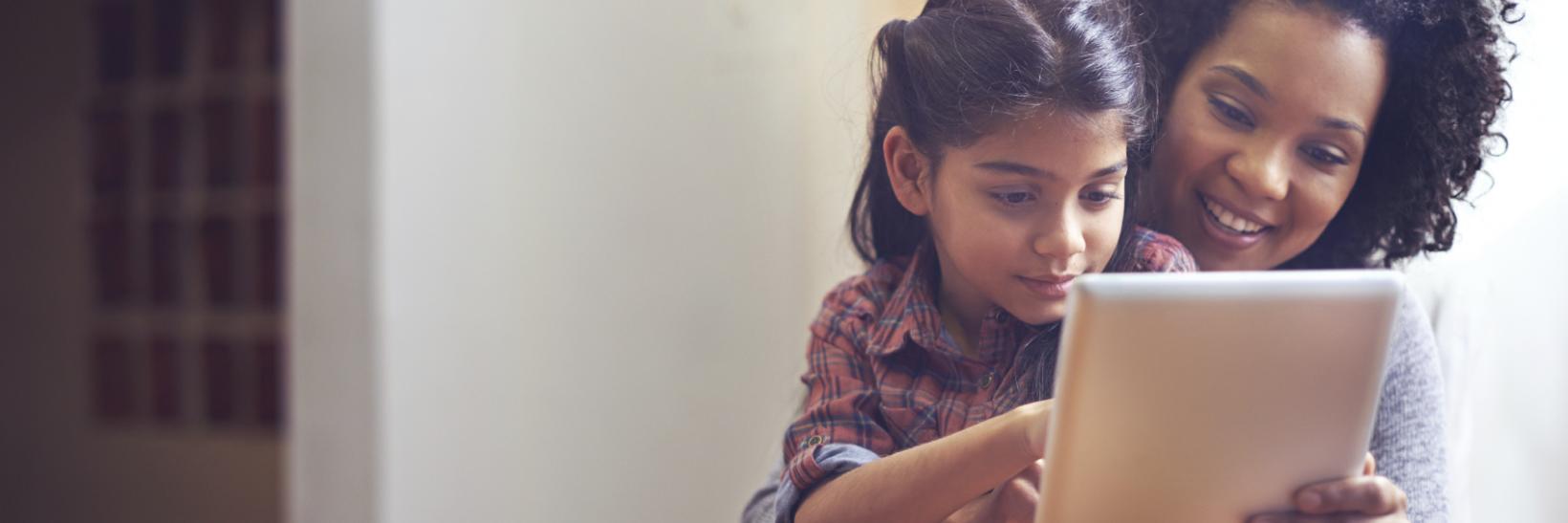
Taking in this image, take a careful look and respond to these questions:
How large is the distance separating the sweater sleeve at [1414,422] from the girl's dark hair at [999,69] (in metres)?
0.33

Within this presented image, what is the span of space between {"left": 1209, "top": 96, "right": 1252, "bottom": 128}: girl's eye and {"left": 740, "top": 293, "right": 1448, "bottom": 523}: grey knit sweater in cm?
25

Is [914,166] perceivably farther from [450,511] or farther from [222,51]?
[222,51]

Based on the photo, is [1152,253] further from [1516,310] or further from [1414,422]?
[1516,310]

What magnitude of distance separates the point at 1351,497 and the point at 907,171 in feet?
1.54

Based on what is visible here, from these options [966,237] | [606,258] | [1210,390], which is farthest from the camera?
[606,258]

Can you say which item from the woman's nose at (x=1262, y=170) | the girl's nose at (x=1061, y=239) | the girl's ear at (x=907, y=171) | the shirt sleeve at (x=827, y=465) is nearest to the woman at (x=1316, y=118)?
the woman's nose at (x=1262, y=170)

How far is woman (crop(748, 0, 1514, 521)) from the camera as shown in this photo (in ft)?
3.79

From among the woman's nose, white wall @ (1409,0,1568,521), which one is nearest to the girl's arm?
the woman's nose

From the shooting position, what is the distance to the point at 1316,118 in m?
1.16

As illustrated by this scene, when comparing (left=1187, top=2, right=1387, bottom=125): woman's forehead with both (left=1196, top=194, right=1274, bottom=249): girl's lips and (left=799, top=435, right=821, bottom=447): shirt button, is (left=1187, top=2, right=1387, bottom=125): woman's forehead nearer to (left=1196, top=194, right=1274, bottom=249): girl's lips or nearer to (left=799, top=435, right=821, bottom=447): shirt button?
(left=1196, top=194, right=1274, bottom=249): girl's lips

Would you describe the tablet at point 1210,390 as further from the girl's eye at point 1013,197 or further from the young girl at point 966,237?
the girl's eye at point 1013,197

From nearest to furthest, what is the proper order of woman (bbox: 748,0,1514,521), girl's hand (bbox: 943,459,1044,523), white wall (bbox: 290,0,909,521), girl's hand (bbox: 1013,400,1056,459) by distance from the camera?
1. girl's hand (bbox: 1013,400,1056,459)
2. girl's hand (bbox: 943,459,1044,523)
3. woman (bbox: 748,0,1514,521)
4. white wall (bbox: 290,0,909,521)

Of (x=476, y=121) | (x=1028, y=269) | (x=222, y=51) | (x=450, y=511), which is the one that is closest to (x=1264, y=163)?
(x=1028, y=269)

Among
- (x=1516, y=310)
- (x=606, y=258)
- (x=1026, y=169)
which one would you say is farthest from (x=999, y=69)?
(x=1516, y=310)
